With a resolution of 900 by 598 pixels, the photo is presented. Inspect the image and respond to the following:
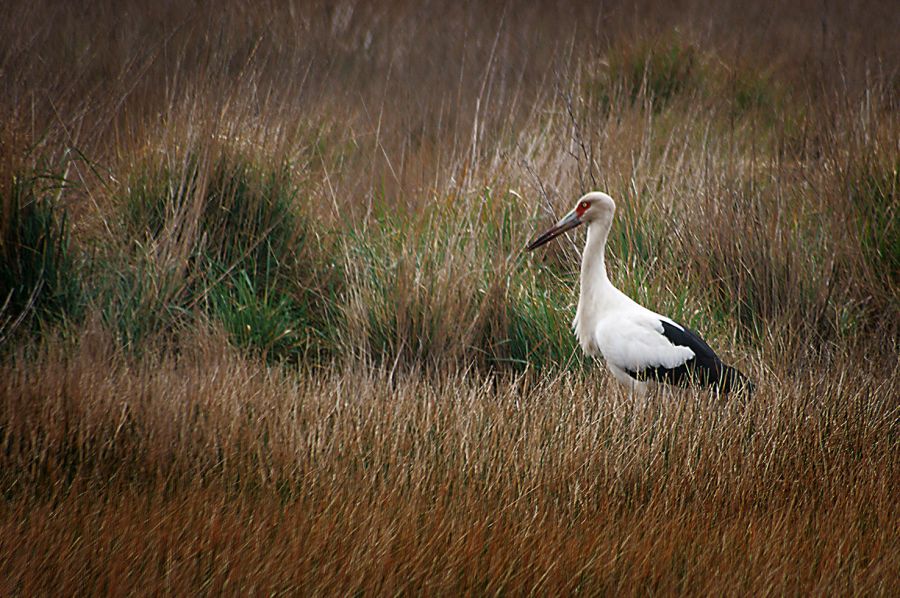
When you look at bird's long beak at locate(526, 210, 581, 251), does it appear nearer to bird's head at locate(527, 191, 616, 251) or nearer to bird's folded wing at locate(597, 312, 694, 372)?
bird's head at locate(527, 191, 616, 251)

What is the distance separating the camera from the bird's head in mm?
4434

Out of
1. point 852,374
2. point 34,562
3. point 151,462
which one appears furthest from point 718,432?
point 34,562

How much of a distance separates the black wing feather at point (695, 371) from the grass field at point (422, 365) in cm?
14

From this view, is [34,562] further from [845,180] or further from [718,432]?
[845,180]

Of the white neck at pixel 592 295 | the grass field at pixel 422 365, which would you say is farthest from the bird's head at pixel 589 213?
the grass field at pixel 422 365

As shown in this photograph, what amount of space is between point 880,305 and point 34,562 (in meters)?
3.84

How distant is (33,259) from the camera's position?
4.37 m

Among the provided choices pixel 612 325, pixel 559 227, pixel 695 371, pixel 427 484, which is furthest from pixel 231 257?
pixel 695 371

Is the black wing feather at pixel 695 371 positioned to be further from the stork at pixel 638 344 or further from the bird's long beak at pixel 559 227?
the bird's long beak at pixel 559 227

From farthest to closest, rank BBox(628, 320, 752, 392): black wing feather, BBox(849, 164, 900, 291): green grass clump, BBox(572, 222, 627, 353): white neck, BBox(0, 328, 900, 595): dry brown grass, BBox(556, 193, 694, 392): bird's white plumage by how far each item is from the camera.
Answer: BBox(849, 164, 900, 291): green grass clump → BBox(572, 222, 627, 353): white neck → BBox(556, 193, 694, 392): bird's white plumage → BBox(628, 320, 752, 392): black wing feather → BBox(0, 328, 900, 595): dry brown grass

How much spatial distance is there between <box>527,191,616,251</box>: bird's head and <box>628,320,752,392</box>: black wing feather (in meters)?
0.62

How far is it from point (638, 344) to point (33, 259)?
261cm

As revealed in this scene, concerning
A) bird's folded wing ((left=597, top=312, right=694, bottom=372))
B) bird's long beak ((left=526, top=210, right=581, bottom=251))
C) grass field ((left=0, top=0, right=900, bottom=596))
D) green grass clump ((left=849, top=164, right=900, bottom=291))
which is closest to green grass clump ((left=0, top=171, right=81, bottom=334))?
grass field ((left=0, top=0, right=900, bottom=596))

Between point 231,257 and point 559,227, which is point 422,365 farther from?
point 231,257
